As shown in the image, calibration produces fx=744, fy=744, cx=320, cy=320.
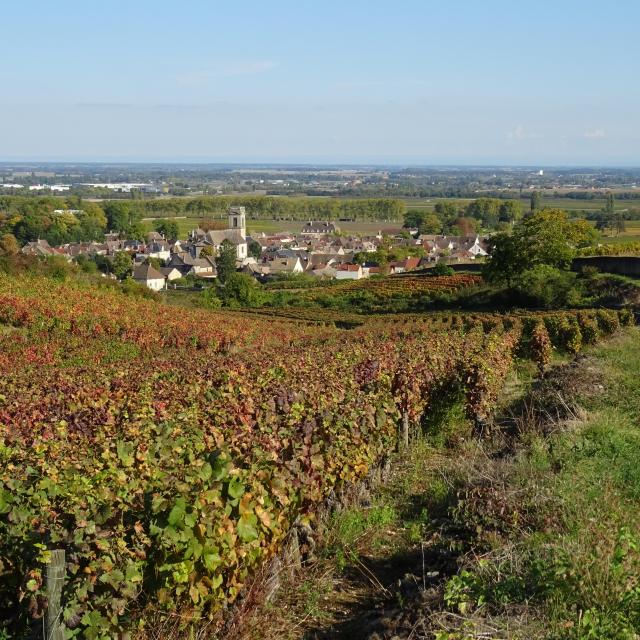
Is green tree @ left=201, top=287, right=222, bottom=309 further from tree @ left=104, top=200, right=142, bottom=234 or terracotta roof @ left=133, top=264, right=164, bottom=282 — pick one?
tree @ left=104, top=200, right=142, bottom=234

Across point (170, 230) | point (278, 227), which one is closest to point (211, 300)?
point (170, 230)

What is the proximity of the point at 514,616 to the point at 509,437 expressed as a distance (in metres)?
5.81

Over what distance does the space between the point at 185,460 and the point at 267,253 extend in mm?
124815

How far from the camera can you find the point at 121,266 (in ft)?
332

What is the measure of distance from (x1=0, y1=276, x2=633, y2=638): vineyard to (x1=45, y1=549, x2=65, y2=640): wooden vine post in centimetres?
9

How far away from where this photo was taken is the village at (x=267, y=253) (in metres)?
104

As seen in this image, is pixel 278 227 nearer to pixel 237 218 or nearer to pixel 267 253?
pixel 237 218

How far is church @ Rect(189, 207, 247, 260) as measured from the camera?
13162 cm

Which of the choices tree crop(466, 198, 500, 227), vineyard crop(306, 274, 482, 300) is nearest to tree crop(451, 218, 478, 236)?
tree crop(466, 198, 500, 227)

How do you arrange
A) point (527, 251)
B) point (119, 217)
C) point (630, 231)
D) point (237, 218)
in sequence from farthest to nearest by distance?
point (119, 217)
point (237, 218)
point (630, 231)
point (527, 251)

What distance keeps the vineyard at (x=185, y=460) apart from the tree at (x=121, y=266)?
289 ft

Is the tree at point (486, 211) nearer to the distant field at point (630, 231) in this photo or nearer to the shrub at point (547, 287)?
Answer: the distant field at point (630, 231)

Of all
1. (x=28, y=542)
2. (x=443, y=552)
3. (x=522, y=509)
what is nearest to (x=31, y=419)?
(x=28, y=542)

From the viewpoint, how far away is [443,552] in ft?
21.3
